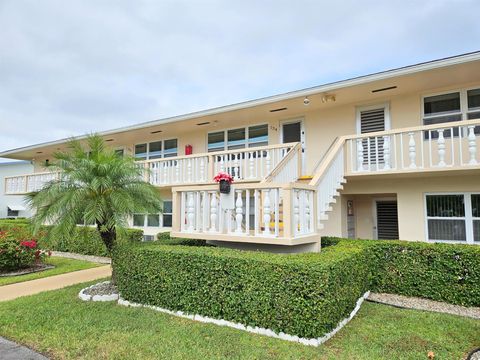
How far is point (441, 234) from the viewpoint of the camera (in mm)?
8297

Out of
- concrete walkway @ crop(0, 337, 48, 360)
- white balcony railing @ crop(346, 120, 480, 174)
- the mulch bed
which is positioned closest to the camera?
concrete walkway @ crop(0, 337, 48, 360)

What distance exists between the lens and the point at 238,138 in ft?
41.2

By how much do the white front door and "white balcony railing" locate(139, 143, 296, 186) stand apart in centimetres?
109

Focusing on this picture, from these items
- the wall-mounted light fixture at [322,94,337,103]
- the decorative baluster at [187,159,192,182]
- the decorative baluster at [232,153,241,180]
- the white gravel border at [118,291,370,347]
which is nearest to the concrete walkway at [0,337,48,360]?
the white gravel border at [118,291,370,347]

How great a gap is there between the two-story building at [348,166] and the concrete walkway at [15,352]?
2.90 metres

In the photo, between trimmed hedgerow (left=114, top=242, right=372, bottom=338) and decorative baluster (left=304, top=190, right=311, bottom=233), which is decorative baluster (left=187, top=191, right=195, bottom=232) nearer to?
trimmed hedgerow (left=114, top=242, right=372, bottom=338)

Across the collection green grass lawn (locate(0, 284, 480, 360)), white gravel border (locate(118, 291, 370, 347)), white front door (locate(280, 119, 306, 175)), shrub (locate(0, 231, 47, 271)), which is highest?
white front door (locate(280, 119, 306, 175))

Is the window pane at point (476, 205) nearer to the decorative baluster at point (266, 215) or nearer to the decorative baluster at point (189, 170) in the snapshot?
the decorative baluster at point (266, 215)

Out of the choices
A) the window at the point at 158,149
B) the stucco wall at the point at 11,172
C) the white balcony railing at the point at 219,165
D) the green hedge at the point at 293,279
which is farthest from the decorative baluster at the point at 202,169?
the stucco wall at the point at 11,172

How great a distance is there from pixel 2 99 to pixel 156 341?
2206 centimetres

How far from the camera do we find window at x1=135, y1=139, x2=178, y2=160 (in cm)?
1451

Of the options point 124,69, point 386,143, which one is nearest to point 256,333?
point 386,143

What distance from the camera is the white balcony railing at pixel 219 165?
31.9ft

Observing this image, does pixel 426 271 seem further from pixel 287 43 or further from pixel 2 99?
pixel 2 99
